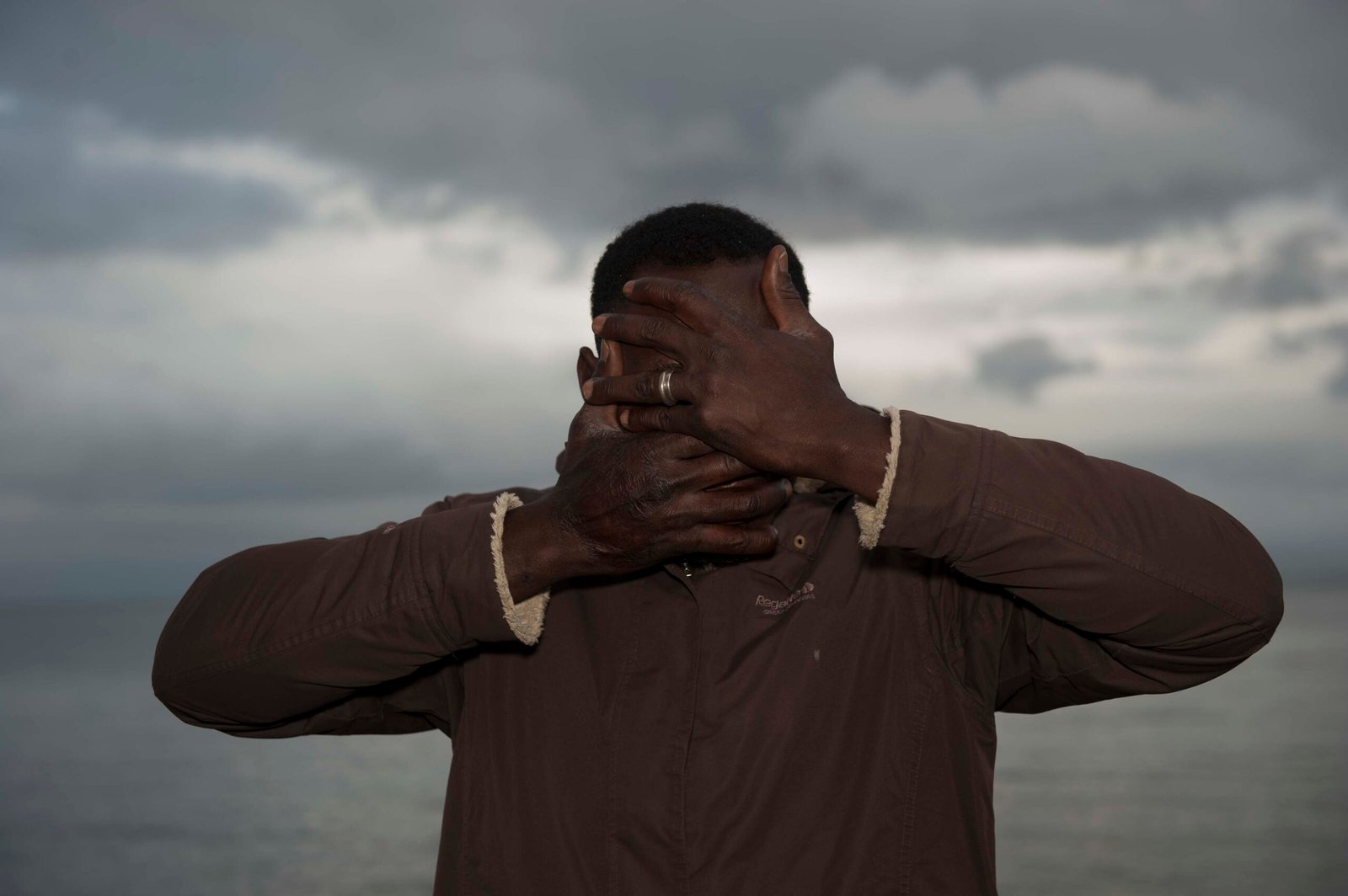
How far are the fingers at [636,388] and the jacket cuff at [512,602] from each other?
271mm

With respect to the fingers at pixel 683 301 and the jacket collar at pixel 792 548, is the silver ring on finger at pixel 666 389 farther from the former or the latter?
the jacket collar at pixel 792 548

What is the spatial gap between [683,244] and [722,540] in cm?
73

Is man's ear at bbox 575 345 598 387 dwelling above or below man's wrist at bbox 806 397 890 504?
above

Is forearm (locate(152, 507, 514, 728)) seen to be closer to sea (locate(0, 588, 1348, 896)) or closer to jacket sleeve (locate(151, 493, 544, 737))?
jacket sleeve (locate(151, 493, 544, 737))

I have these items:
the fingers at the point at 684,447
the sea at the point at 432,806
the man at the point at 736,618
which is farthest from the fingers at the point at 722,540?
the sea at the point at 432,806

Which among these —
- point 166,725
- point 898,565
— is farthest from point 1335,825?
point 166,725

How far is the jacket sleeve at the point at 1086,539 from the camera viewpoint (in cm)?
179

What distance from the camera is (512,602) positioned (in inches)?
79.1

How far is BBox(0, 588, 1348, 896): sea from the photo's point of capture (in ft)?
39.5

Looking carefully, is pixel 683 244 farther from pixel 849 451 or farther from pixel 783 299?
pixel 849 451

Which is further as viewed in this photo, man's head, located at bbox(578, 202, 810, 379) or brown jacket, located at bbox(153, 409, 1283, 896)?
man's head, located at bbox(578, 202, 810, 379)

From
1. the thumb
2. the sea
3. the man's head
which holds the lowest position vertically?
the sea

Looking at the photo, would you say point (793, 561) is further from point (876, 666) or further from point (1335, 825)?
point (1335, 825)

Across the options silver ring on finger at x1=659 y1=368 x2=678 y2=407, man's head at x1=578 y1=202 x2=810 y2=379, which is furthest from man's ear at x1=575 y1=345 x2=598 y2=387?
silver ring on finger at x1=659 y1=368 x2=678 y2=407
